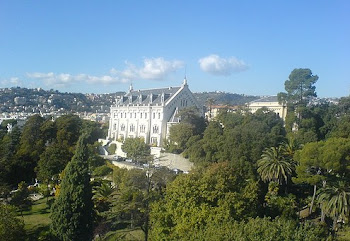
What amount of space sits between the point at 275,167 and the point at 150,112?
31.1 meters

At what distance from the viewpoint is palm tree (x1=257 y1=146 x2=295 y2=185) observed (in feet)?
96.9

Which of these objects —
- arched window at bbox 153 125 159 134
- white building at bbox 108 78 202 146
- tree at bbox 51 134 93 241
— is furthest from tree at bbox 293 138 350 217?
arched window at bbox 153 125 159 134

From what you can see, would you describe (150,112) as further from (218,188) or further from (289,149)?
(218,188)

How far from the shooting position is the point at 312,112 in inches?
1767

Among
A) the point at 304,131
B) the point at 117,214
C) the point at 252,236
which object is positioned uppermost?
the point at 304,131

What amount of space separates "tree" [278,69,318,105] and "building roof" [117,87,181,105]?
17632mm

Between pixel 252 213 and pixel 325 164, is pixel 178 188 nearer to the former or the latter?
pixel 252 213

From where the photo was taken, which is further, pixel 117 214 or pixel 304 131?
pixel 304 131

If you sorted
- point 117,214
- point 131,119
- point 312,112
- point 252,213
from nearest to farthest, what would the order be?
point 252,213, point 117,214, point 312,112, point 131,119

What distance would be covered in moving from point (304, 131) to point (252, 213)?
21.6 meters

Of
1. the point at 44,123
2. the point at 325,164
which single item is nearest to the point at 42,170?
the point at 44,123

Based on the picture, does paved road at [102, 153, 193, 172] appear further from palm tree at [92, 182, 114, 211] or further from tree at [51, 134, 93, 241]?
tree at [51, 134, 93, 241]

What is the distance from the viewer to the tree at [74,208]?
83.1 feet

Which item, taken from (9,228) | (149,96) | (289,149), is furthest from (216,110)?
(9,228)
